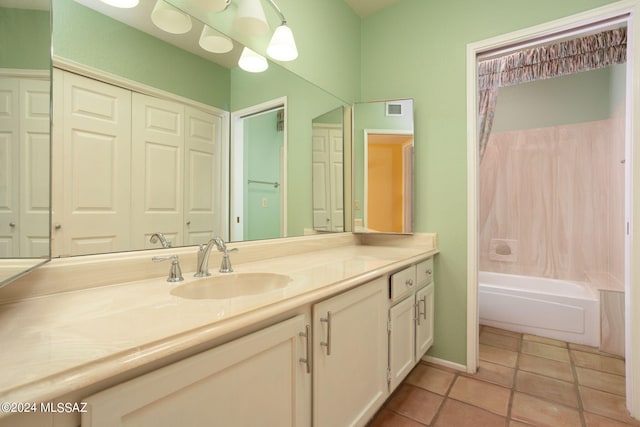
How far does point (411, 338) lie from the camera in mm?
1655

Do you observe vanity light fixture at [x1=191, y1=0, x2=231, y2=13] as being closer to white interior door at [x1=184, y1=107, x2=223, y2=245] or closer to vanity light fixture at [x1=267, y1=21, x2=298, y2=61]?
vanity light fixture at [x1=267, y1=21, x2=298, y2=61]

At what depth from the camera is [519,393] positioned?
1.68 m

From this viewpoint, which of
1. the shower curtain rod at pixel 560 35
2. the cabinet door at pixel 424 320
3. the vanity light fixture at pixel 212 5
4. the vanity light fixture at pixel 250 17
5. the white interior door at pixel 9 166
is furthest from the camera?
the cabinet door at pixel 424 320

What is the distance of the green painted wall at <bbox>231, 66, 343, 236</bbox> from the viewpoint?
154cm

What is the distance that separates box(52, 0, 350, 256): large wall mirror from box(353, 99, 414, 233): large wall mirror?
72cm

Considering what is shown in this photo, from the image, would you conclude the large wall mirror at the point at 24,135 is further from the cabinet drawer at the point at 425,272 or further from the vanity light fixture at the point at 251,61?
the cabinet drawer at the point at 425,272

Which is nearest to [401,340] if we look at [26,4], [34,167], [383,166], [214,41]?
[383,166]

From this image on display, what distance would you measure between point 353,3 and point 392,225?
1.72 m

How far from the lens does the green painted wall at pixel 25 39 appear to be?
0.65m

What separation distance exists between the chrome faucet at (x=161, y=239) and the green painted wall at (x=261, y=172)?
39cm

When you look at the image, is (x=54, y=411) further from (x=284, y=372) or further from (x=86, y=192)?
(x=86, y=192)

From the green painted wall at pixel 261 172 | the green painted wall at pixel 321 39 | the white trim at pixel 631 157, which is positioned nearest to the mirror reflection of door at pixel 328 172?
the green painted wall at pixel 321 39

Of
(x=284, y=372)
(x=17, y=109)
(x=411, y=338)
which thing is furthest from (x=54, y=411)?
(x=411, y=338)

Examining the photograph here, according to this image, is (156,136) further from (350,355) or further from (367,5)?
(367,5)
